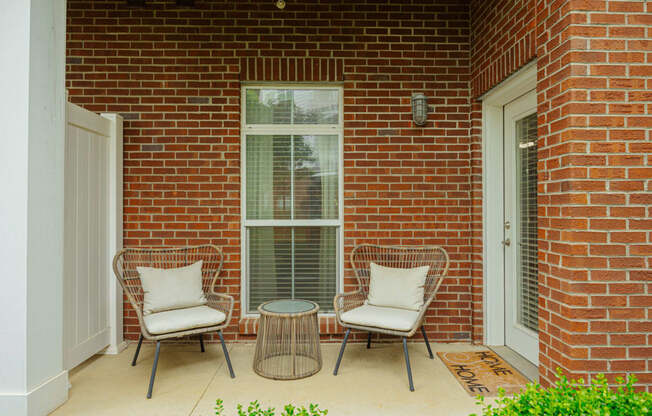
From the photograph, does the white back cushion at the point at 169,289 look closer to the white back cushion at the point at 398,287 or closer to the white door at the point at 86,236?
the white door at the point at 86,236

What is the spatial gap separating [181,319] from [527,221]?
258 centimetres

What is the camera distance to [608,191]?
81.7 inches

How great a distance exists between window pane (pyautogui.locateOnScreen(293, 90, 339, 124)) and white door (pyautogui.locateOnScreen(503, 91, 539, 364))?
1425mm

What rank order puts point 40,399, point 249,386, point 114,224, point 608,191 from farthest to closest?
point 114,224 → point 249,386 → point 40,399 → point 608,191

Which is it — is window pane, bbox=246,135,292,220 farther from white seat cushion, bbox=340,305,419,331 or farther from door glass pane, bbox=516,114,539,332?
door glass pane, bbox=516,114,539,332

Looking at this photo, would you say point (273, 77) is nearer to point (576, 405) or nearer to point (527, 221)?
point (527, 221)

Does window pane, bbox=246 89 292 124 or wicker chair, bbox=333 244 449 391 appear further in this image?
window pane, bbox=246 89 292 124

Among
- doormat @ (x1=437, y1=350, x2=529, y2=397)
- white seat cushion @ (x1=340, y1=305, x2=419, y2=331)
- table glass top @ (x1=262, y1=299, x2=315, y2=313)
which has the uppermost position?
table glass top @ (x1=262, y1=299, x2=315, y2=313)

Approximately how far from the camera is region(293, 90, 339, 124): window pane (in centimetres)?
346

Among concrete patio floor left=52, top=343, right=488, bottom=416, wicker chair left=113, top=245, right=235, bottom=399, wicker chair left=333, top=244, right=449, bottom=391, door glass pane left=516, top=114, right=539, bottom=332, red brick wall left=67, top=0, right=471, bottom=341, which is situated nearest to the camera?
concrete patio floor left=52, top=343, right=488, bottom=416

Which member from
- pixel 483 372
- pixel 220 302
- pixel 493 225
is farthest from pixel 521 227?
pixel 220 302

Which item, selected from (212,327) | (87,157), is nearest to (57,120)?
(87,157)

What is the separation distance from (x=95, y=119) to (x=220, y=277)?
5.11ft

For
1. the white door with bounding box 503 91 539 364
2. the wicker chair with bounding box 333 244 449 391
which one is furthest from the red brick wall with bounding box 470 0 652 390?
the wicker chair with bounding box 333 244 449 391
